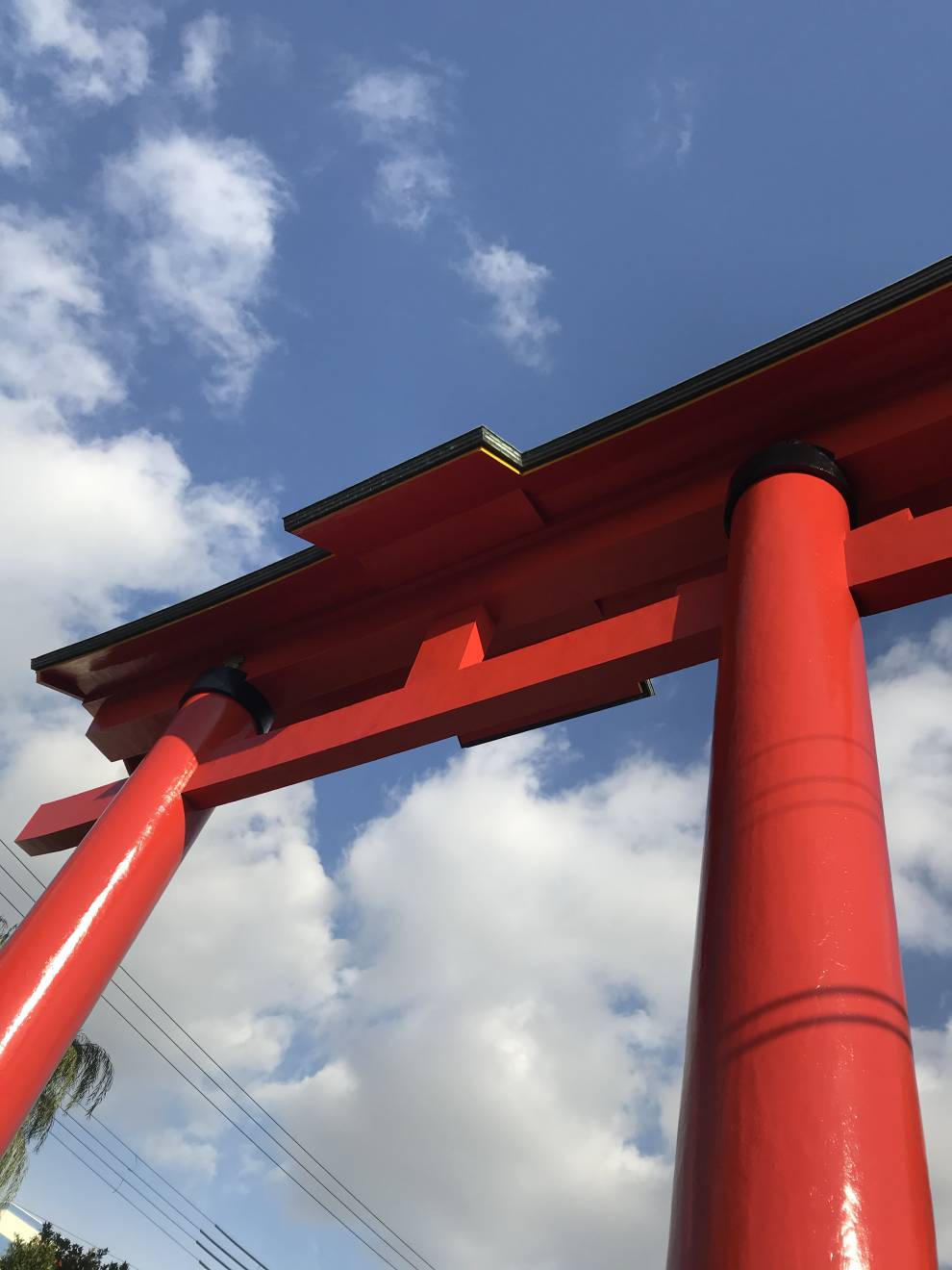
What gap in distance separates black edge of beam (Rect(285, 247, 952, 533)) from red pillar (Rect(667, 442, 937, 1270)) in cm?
142

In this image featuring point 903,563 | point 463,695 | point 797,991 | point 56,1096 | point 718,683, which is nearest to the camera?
point 797,991

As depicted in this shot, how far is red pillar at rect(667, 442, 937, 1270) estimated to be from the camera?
1.89 metres

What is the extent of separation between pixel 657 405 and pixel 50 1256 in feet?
55.9

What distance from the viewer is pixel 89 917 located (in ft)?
14.8

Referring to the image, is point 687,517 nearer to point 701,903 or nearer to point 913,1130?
point 701,903

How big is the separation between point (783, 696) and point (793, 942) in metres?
0.89

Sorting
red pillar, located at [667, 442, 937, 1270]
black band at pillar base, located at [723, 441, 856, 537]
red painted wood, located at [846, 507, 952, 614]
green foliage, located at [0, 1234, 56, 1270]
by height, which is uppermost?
green foliage, located at [0, 1234, 56, 1270]

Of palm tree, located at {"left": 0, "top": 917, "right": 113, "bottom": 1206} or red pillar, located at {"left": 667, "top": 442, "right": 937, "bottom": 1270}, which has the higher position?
palm tree, located at {"left": 0, "top": 917, "right": 113, "bottom": 1206}

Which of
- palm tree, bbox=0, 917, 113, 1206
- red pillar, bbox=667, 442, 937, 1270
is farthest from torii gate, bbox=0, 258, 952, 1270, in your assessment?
palm tree, bbox=0, 917, 113, 1206

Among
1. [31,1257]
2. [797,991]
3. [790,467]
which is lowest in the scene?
[797,991]

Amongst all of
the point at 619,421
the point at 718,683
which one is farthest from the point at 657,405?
the point at 718,683

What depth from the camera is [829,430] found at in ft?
14.7

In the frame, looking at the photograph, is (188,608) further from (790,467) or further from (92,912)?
Result: (790,467)

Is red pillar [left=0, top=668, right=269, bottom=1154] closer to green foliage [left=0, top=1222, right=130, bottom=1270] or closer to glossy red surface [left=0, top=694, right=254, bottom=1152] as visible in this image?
glossy red surface [left=0, top=694, right=254, bottom=1152]
